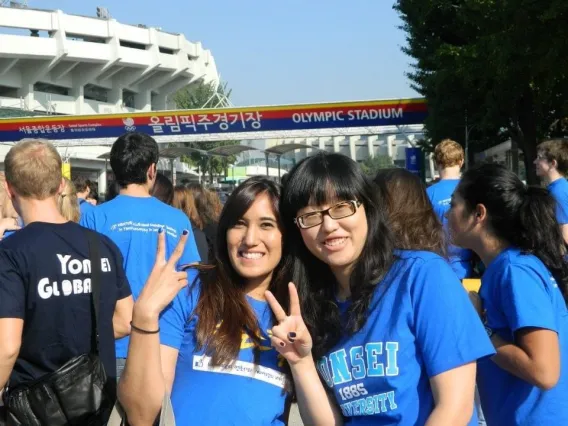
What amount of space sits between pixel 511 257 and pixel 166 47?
73990 millimetres

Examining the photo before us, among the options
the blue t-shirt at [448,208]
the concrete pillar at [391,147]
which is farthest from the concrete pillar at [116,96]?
the blue t-shirt at [448,208]

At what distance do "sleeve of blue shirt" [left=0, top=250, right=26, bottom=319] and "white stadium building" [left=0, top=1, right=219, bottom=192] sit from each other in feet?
170

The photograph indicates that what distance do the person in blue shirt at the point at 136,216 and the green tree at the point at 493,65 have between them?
27.6ft

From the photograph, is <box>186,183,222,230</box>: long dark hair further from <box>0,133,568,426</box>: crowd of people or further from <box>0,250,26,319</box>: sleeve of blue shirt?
<box>0,250,26,319</box>: sleeve of blue shirt

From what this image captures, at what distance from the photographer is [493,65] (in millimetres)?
15430

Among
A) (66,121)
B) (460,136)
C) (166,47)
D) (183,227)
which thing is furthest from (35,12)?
(183,227)

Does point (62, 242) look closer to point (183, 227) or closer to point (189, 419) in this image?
point (189, 419)

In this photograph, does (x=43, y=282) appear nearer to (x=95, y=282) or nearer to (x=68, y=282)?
(x=68, y=282)

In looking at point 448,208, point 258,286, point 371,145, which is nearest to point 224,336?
point 258,286

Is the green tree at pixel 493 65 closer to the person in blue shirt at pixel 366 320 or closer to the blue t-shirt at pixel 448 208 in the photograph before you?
the blue t-shirt at pixel 448 208

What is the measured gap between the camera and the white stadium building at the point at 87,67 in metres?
59.7

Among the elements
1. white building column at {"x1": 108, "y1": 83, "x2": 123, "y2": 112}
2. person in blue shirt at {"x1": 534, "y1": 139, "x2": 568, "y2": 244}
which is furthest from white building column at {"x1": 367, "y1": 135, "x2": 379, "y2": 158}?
person in blue shirt at {"x1": 534, "y1": 139, "x2": 568, "y2": 244}

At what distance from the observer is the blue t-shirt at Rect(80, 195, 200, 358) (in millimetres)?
4664

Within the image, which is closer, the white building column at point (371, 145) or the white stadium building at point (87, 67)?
the white stadium building at point (87, 67)
